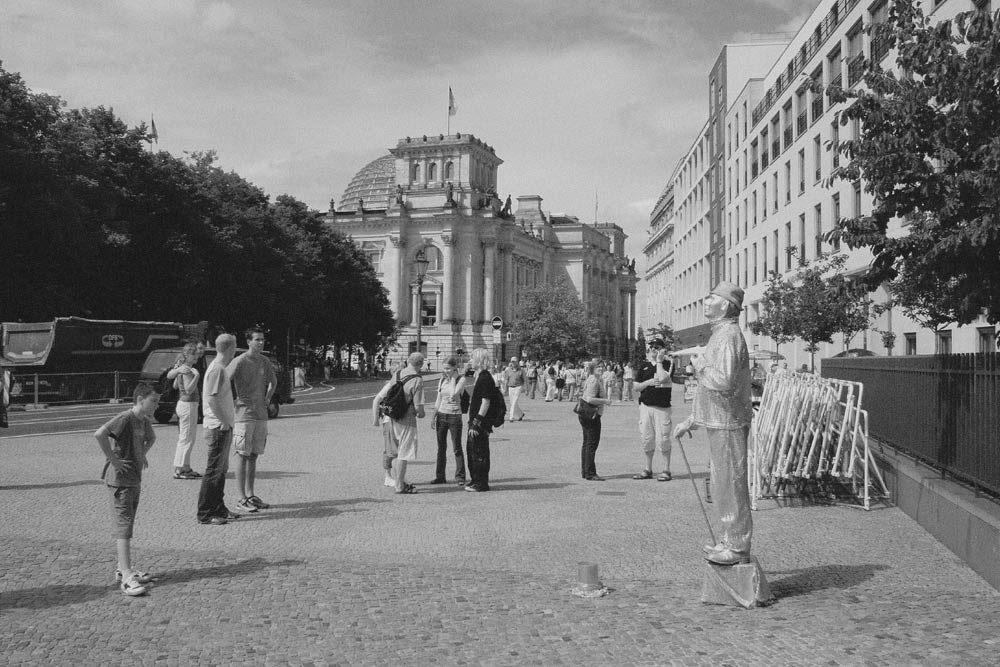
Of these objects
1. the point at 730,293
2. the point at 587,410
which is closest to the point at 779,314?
the point at 587,410

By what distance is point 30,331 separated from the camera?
103 ft

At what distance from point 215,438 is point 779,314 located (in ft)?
85.8

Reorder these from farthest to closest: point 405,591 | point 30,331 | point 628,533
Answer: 1. point 30,331
2. point 628,533
3. point 405,591

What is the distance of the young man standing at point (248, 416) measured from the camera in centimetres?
978

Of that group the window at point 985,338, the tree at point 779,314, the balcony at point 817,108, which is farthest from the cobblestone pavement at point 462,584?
the balcony at point 817,108

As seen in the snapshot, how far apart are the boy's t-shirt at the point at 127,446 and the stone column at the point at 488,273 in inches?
3923

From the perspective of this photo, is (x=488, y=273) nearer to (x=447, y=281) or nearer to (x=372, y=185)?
(x=447, y=281)

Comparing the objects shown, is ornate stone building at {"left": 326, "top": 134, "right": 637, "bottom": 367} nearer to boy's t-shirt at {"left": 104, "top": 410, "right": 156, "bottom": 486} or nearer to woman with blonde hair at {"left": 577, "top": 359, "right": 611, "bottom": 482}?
woman with blonde hair at {"left": 577, "top": 359, "right": 611, "bottom": 482}

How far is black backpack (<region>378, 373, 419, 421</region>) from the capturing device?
11125 mm

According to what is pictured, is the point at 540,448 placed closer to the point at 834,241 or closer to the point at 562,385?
the point at 834,241

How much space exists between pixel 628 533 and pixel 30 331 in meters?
28.3

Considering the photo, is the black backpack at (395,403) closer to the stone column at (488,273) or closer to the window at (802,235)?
the window at (802,235)

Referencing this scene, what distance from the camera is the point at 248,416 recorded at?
Answer: 980cm

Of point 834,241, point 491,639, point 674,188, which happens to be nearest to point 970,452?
point 834,241
